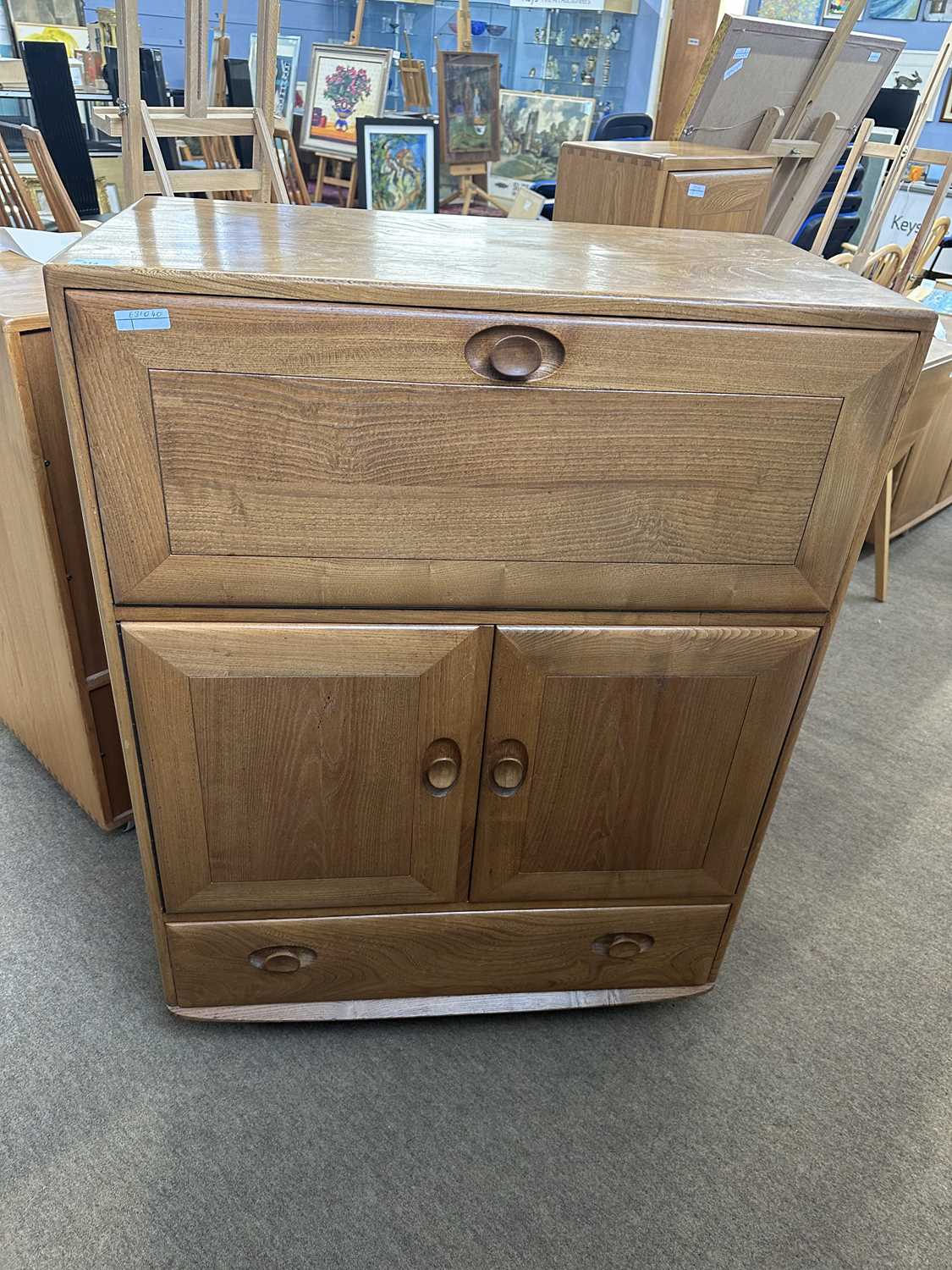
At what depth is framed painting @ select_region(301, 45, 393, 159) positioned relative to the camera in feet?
13.5

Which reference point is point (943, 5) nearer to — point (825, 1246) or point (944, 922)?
point (944, 922)

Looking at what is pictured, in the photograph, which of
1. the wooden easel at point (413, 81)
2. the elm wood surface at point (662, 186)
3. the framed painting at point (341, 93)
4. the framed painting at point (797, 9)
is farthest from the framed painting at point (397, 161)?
the framed painting at point (797, 9)

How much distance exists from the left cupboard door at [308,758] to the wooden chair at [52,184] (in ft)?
6.44

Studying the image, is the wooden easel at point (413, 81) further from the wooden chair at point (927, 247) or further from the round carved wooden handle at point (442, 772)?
the round carved wooden handle at point (442, 772)

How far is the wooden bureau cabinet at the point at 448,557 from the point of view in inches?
32.1

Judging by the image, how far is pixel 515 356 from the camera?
0.83 meters

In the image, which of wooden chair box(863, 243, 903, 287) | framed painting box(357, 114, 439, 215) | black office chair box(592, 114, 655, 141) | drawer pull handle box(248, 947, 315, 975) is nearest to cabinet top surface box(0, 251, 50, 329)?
drawer pull handle box(248, 947, 315, 975)

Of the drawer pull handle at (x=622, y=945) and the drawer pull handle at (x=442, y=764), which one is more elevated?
the drawer pull handle at (x=442, y=764)

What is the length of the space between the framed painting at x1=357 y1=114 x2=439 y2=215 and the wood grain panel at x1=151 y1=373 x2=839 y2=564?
2845mm

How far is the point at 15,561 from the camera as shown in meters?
1.41

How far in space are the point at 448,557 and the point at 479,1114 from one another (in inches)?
30.8

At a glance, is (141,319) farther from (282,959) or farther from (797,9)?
(797,9)

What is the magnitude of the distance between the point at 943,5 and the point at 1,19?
4535mm

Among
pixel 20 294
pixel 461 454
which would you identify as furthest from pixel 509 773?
pixel 20 294
